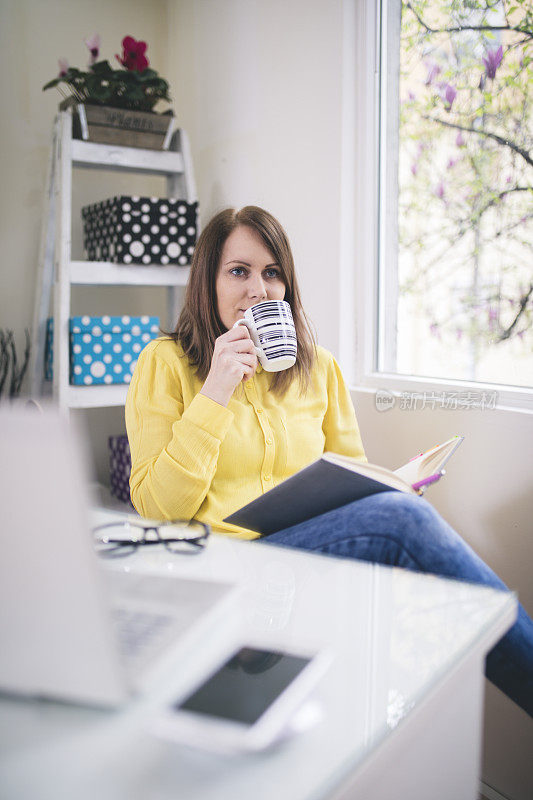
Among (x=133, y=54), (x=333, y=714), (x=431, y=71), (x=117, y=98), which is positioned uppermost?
(x=133, y=54)

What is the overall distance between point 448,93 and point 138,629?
152 centimetres

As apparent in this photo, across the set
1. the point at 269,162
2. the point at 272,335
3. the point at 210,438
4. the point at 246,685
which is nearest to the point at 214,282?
the point at 272,335

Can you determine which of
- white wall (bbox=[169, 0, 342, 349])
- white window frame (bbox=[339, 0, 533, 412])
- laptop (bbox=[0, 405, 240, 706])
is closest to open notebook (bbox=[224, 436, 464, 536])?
laptop (bbox=[0, 405, 240, 706])

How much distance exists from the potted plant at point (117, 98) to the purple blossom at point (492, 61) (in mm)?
1028

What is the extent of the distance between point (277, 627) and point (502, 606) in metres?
0.21

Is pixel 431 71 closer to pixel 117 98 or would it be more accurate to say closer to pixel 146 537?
pixel 117 98

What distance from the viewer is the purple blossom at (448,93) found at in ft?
5.21

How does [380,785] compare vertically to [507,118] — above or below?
below

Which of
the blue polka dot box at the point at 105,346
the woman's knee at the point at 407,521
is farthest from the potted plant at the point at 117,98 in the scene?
the woman's knee at the point at 407,521

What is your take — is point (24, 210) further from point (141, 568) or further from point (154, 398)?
point (141, 568)

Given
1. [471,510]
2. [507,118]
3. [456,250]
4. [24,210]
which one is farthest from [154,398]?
[24,210]

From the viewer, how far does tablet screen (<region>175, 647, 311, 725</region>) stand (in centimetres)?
43

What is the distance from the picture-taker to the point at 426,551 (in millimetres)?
803

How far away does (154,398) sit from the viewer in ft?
4.09
